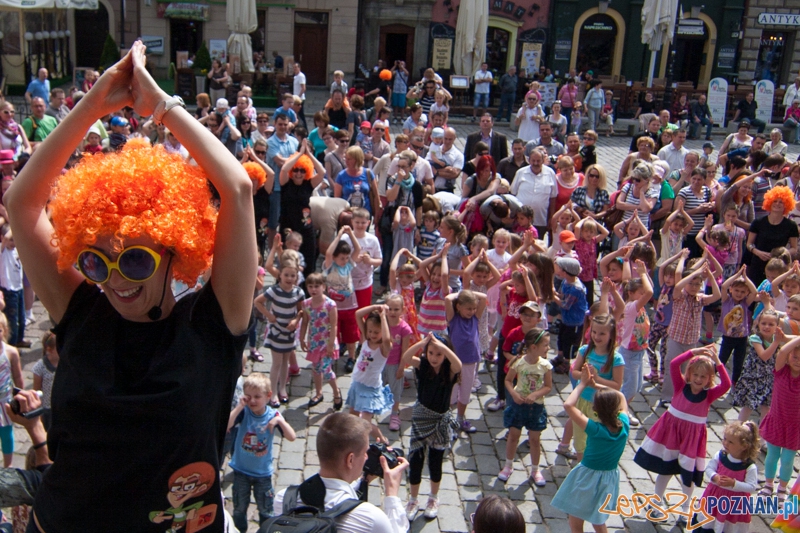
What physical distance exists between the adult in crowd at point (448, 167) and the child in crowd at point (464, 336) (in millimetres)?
4407

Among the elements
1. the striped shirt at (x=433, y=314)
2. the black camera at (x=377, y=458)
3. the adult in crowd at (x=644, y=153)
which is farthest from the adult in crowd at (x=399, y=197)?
the black camera at (x=377, y=458)

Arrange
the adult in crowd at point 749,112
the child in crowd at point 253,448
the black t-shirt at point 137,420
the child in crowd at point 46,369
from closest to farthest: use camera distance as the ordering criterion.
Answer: the black t-shirt at point 137,420 → the child in crowd at point 253,448 → the child in crowd at point 46,369 → the adult in crowd at point 749,112

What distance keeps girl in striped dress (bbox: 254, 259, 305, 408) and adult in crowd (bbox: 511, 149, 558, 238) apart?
13.8 ft

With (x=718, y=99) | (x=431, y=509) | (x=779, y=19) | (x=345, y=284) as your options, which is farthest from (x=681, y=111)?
(x=431, y=509)

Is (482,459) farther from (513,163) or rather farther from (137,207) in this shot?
(513,163)

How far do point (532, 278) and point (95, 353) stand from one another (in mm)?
5910

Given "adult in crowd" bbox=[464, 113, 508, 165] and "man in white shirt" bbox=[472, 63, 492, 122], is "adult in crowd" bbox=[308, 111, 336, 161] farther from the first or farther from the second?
"man in white shirt" bbox=[472, 63, 492, 122]

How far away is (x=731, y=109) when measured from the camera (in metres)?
25.3

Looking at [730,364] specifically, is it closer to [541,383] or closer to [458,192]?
[541,383]

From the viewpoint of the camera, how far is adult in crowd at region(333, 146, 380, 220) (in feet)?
32.8

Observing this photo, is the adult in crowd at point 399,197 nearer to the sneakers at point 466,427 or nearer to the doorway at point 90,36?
the sneakers at point 466,427

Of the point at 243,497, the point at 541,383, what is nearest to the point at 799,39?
the point at 541,383

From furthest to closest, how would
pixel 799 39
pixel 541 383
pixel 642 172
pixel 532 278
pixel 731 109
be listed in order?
pixel 799 39, pixel 731 109, pixel 642 172, pixel 532 278, pixel 541 383

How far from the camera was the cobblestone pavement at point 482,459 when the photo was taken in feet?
19.6
